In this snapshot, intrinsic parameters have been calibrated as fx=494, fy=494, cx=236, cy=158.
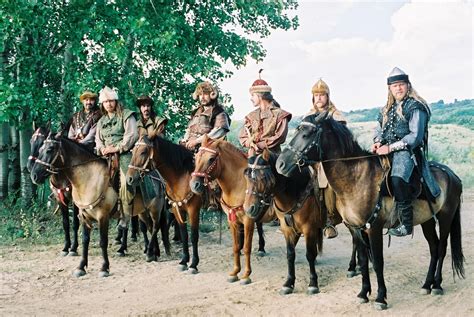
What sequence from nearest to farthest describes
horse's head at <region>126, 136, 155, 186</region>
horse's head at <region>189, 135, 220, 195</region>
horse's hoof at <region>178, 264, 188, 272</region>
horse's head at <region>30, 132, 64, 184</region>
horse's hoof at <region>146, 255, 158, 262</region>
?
horse's head at <region>189, 135, 220, 195</region>, horse's head at <region>126, 136, 155, 186</region>, horse's head at <region>30, 132, 64, 184</region>, horse's hoof at <region>178, 264, 188, 272</region>, horse's hoof at <region>146, 255, 158, 262</region>

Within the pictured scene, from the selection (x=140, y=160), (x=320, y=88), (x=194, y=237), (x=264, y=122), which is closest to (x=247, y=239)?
(x=194, y=237)

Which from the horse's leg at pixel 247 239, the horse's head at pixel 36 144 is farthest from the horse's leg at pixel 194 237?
the horse's head at pixel 36 144

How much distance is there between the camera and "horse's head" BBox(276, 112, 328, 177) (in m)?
5.70

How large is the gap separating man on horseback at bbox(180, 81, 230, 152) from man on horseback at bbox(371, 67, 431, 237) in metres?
2.84

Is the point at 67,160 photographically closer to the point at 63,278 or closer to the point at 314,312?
the point at 63,278

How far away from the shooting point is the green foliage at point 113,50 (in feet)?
33.1

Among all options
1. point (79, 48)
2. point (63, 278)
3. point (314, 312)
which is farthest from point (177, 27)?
point (314, 312)

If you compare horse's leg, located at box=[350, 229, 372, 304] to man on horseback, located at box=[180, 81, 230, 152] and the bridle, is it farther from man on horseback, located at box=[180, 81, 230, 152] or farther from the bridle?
man on horseback, located at box=[180, 81, 230, 152]

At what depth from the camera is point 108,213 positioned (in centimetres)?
815

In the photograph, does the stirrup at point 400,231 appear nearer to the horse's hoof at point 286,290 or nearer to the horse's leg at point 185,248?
the horse's hoof at point 286,290

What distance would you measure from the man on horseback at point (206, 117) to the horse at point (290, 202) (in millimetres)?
1868

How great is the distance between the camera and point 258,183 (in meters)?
6.34

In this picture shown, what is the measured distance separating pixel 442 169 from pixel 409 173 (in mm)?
1164

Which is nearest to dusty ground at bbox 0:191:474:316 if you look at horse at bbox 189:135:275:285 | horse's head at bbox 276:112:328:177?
horse at bbox 189:135:275:285
